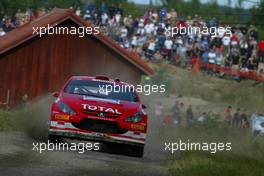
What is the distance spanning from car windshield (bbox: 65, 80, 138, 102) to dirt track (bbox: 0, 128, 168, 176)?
1346 millimetres

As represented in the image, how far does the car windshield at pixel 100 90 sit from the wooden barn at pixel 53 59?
16.1 metres

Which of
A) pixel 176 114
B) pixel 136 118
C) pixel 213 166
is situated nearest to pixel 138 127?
pixel 136 118

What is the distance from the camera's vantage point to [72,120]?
17391mm

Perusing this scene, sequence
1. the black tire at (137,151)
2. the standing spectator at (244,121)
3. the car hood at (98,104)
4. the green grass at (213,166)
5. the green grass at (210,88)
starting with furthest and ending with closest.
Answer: the green grass at (210,88) → the standing spectator at (244,121) → the black tire at (137,151) → the car hood at (98,104) → the green grass at (213,166)

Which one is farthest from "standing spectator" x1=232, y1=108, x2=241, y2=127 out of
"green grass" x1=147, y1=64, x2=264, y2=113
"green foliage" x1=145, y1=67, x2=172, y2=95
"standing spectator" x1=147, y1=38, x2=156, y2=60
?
"green foliage" x1=145, y1=67, x2=172, y2=95

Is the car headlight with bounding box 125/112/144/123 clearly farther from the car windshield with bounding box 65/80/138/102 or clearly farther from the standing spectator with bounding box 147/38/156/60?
the standing spectator with bounding box 147/38/156/60

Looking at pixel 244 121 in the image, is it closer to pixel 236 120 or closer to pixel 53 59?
pixel 236 120

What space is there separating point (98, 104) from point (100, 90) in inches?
56.5

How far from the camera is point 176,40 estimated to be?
40.7 m

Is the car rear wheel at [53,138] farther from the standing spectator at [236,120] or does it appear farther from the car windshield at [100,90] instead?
→ the standing spectator at [236,120]

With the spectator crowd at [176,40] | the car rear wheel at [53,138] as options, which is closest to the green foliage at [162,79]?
the spectator crowd at [176,40]

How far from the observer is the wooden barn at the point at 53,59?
35688mm

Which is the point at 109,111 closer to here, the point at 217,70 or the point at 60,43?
the point at 60,43

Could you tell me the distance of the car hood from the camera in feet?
57.4
